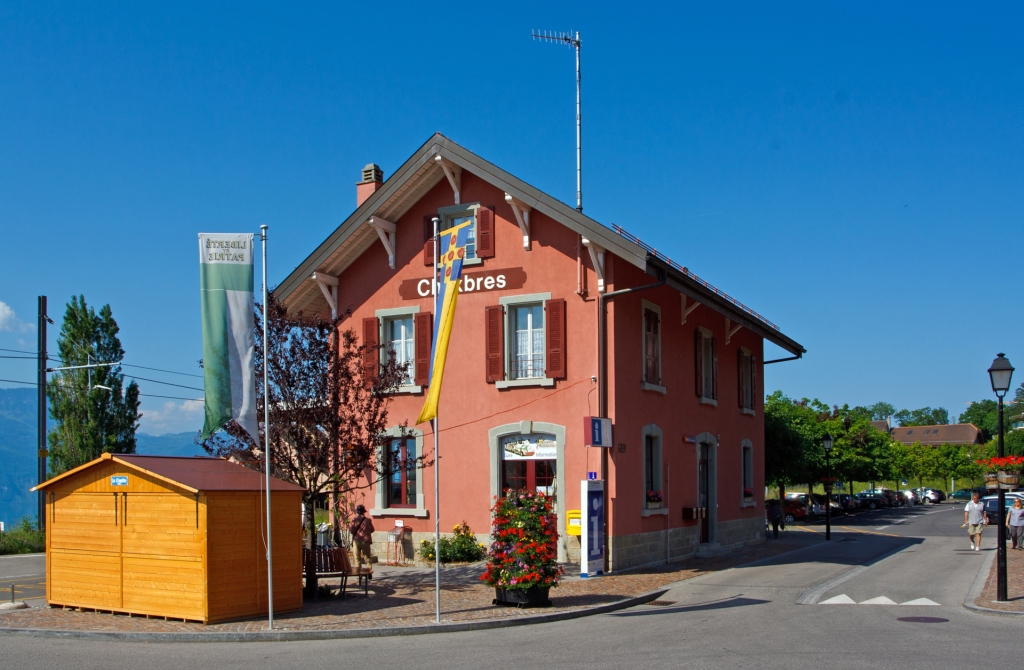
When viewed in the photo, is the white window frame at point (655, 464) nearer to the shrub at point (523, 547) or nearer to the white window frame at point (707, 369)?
the white window frame at point (707, 369)

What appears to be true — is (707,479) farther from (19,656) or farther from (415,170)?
(19,656)

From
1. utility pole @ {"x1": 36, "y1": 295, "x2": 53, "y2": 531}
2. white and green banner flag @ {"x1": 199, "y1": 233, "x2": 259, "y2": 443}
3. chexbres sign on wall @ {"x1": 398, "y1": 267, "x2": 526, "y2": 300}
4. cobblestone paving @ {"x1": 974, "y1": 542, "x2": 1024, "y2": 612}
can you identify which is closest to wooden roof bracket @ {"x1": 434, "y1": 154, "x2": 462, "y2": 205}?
chexbres sign on wall @ {"x1": 398, "y1": 267, "x2": 526, "y2": 300}

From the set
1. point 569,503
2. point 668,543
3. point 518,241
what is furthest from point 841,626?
→ point 518,241

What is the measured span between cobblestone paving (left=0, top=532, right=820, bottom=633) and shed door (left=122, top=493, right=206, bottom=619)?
0.86 feet

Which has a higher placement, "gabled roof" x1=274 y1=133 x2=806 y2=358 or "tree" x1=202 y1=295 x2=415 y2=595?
"gabled roof" x1=274 y1=133 x2=806 y2=358

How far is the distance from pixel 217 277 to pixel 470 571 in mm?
8636

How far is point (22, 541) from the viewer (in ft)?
92.7

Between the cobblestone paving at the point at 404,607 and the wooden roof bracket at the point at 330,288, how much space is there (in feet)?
21.2

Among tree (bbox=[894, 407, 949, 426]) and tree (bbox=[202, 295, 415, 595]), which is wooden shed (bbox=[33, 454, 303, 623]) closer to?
tree (bbox=[202, 295, 415, 595])

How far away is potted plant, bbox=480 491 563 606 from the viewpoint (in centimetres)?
1380

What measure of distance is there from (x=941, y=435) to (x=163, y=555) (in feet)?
468

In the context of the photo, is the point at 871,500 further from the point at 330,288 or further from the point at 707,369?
the point at 330,288

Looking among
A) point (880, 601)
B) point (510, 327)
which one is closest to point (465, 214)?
point (510, 327)

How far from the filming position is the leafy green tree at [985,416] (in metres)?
148
